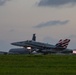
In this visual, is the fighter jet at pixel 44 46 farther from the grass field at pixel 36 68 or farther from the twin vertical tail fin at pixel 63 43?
the grass field at pixel 36 68

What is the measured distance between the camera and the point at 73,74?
31.0 metres

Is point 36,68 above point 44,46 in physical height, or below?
below

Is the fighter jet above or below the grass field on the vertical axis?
above

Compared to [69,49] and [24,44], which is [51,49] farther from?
[69,49]

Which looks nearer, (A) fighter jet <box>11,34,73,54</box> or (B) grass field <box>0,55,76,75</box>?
(B) grass field <box>0,55,76,75</box>

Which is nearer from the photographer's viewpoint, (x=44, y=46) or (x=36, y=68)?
(x=36, y=68)

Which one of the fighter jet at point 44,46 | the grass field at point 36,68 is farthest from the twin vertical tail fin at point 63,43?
the grass field at point 36,68

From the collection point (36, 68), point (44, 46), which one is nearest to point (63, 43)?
point (44, 46)

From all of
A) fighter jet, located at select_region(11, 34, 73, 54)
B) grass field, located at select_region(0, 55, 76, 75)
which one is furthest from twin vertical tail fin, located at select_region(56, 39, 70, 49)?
grass field, located at select_region(0, 55, 76, 75)

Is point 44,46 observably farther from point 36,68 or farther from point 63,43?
point 36,68

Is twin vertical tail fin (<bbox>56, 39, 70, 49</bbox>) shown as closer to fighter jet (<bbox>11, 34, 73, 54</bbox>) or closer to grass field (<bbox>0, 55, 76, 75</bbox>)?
fighter jet (<bbox>11, 34, 73, 54</bbox>)

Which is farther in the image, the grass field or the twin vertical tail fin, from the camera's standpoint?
the twin vertical tail fin

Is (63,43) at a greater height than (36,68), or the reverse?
(63,43)

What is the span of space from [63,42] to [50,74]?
129 m
